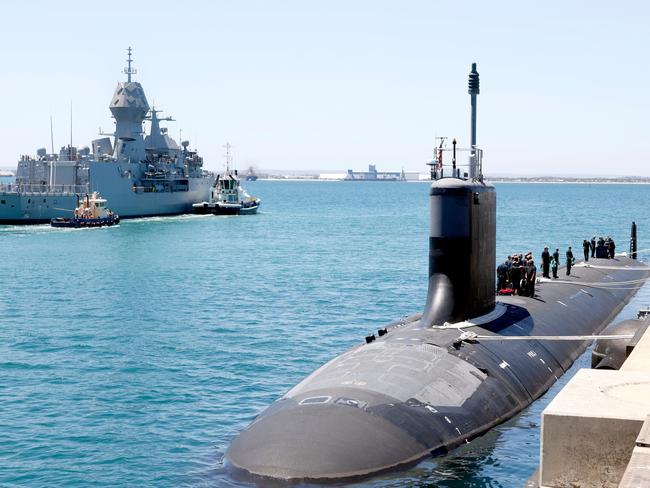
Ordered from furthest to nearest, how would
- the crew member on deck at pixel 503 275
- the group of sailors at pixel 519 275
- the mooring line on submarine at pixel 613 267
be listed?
the mooring line on submarine at pixel 613 267 → the crew member on deck at pixel 503 275 → the group of sailors at pixel 519 275

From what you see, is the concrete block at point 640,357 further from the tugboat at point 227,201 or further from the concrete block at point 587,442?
the tugboat at point 227,201

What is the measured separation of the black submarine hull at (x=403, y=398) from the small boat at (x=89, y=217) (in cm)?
7334

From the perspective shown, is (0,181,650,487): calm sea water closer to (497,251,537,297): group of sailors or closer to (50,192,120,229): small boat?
(497,251,537,297): group of sailors

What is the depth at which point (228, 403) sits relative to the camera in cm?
2405

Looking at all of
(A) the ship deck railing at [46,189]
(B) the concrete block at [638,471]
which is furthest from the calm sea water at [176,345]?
(A) the ship deck railing at [46,189]

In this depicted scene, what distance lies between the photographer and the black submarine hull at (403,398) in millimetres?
15078

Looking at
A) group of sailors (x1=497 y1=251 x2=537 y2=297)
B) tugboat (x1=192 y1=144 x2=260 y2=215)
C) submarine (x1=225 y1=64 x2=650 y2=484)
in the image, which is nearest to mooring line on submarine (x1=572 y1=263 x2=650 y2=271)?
submarine (x1=225 y1=64 x2=650 y2=484)

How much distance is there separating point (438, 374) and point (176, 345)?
1679cm

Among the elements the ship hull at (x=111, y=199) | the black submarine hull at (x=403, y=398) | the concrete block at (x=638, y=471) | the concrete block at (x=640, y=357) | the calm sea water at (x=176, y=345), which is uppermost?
the ship hull at (x=111, y=199)

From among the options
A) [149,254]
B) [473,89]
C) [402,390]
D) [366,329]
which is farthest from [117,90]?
[402,390]

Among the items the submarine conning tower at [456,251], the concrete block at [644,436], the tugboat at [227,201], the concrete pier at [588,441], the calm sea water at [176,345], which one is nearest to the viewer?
the concrete block at [644,436]

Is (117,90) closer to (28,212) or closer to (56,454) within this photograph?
(28,212)

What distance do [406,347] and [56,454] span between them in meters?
8.38

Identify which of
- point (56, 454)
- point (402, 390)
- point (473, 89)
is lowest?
point (56, 454)
